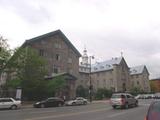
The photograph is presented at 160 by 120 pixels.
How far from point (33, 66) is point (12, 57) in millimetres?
4065

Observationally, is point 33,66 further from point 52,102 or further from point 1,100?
point 1,100

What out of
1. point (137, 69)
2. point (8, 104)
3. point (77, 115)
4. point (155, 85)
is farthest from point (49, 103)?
point (155, 85)

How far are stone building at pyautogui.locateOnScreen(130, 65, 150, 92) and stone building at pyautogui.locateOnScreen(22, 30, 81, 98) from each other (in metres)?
49.4

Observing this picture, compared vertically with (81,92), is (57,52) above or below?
above

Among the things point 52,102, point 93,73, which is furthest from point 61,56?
point 93,73

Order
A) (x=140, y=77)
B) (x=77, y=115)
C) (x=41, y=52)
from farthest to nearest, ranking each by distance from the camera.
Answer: (x=140, y=77)
(x=41, y=52)
(x=77, y=115)

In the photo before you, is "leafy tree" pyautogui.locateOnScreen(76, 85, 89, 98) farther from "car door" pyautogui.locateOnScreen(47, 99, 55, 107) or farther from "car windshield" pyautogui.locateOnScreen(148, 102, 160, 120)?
"car windshield" pyautogui.locateOnScreen(148, 102, 160, 120)

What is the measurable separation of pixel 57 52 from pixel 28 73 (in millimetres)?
17065

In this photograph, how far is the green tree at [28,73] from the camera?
135ft

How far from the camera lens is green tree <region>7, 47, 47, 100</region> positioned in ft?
135

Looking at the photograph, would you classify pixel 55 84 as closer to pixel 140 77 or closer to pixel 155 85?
pixel 140 77

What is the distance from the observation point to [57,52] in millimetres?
58094

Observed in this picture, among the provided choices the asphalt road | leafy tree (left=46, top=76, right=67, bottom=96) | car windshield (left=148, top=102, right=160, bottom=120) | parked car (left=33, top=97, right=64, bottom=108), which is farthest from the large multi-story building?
car windshield (left=148, top=102, right=160, bottom=120)

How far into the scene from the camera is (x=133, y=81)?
106m
